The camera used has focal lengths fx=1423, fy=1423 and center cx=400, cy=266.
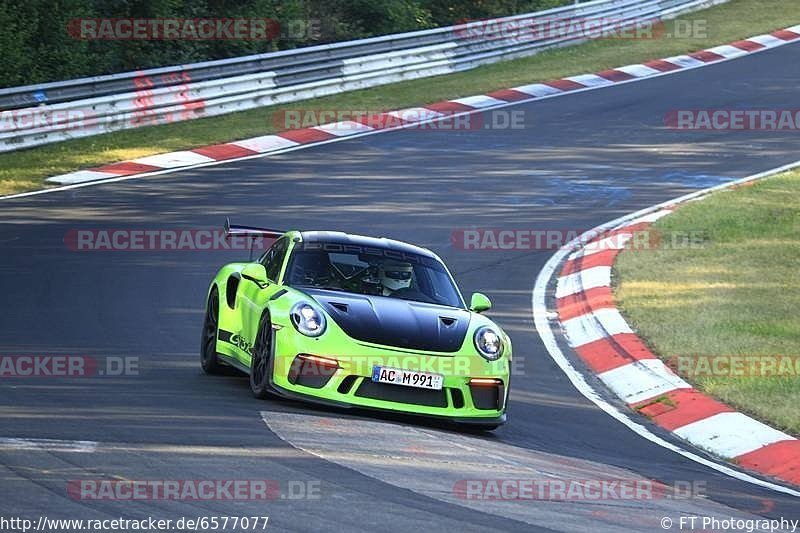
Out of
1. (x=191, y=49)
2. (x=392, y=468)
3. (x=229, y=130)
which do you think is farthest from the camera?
(x=191, y=49)

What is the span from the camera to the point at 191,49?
27812mm

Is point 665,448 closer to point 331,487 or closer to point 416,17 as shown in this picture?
point 331,487

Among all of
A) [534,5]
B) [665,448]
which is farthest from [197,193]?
[534,5]

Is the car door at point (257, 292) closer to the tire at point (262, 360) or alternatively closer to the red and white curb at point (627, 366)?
the tire at point (262, 360)

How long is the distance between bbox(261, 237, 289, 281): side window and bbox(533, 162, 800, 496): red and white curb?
8.52 feet

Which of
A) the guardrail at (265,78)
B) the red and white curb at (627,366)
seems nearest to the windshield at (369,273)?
the red and white curb at (627,366)

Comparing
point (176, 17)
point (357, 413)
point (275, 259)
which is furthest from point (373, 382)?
point (176, 17)

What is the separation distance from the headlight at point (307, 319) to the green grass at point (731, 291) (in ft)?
10.7

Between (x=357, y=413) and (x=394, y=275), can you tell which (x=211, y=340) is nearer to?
(x=394, y=275)

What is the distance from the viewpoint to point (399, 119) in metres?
23.3

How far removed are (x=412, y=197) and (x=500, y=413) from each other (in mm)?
9204

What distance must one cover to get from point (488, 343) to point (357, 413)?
100 cm

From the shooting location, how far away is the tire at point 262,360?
9.20m

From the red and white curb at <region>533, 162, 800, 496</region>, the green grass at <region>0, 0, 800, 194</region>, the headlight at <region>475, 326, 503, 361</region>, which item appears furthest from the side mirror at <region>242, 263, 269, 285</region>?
the green grass at <region>0, 0, 800, 194</region>
